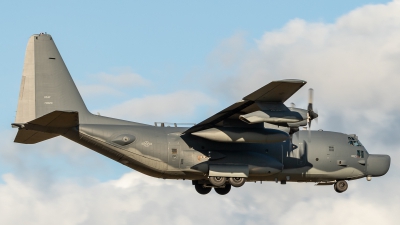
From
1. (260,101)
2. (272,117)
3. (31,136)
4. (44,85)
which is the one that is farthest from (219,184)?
(44,85)

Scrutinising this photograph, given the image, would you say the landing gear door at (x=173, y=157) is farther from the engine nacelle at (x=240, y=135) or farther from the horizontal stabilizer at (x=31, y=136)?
the horizontal stabilizer at (x=31, y=136)

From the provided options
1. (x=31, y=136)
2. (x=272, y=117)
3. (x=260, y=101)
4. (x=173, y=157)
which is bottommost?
(x=173, y=157)

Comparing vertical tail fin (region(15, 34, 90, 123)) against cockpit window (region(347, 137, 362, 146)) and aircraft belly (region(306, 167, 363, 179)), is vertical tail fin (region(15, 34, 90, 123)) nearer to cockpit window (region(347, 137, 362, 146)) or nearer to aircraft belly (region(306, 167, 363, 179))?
aircraft belly (region(306, 167, 363, 179))

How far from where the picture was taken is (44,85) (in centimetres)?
3450

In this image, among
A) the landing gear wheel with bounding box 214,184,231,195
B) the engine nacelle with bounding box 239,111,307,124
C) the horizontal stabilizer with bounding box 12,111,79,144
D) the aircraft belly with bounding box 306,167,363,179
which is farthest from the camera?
the landing gear wheel with bounding box 214,184,231,195

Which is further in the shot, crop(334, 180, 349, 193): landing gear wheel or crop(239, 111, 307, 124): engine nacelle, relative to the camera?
crop(334, 180, 349, 193): landing gear wheel

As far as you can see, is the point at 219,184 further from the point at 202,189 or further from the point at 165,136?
the point at 165,136

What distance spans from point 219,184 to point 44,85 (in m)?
8.60

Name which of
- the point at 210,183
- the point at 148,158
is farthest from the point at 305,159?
the point at 148,158

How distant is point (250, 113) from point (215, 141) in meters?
2.90

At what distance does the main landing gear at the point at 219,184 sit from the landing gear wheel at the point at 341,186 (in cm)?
498

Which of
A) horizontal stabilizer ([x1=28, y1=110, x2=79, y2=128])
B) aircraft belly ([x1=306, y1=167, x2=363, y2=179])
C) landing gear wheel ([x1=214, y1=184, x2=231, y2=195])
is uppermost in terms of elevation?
horizontal stabilizer ([x1=28, y1=110, x2=79, y2=128])

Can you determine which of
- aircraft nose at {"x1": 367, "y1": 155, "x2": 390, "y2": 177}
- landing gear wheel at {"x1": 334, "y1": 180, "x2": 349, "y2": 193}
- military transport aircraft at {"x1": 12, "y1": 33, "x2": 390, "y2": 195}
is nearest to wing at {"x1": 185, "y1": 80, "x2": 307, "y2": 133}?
military transport aircraft at {"x1": 12, "y1": 33, "x2": 390, "y2": 195}

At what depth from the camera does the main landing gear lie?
1383 inches
